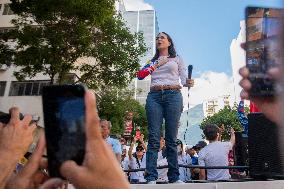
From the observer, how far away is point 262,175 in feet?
11.7

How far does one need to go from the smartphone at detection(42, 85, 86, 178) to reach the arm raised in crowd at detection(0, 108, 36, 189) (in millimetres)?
464

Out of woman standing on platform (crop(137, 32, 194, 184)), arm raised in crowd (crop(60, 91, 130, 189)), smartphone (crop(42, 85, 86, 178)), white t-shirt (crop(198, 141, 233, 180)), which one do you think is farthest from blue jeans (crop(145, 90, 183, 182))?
arm raised in crowd (crop(60, 91, 130, 189))

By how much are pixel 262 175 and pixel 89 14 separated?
12947 millimetres

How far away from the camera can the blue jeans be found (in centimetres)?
408

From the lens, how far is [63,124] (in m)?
0.87

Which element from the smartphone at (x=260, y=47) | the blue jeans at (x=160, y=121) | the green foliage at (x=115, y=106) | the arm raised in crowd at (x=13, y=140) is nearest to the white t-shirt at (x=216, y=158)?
the blue jeans at (x=160, y=121)

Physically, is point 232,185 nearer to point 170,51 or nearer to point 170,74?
point 170,74

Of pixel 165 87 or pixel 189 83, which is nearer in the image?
pixel 165 87

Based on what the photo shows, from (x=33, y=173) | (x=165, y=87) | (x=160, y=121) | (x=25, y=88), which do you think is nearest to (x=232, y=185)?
(x=160, y=121)

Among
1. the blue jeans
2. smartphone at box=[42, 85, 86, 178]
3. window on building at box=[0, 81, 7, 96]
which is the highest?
window on building at box=[0, 81, 7, 96]

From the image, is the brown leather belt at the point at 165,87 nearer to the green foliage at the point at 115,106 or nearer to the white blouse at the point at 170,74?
the white blouse at the point at 170,74

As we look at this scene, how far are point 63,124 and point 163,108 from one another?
3.40 meters

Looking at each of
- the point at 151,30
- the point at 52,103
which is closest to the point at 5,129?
the point at 52,103

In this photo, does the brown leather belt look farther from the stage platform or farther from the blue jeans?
the stage platform
